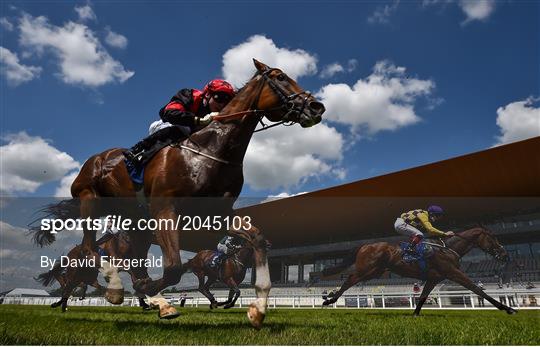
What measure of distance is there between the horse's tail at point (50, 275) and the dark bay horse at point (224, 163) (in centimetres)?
1148

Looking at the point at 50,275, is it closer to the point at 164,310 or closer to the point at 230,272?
the point at 230,272

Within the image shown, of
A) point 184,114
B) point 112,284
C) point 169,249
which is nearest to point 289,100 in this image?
point 184,114

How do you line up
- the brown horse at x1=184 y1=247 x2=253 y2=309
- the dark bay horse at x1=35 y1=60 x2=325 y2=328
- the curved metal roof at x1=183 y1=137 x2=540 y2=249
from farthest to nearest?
the curved metal roof at x1=183 y1=137 x2=540 y2=249 → the brown horse at x1=184 y1=247 x2=253 y2=309 → the dark bay horse at x1=35 y1=60 x2=325 y2=328

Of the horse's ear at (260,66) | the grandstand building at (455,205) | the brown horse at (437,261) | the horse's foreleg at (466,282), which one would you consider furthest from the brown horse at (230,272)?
the grandstand building at (455,205)

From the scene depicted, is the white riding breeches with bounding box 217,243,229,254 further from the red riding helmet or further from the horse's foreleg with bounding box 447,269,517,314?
the red riding helmet

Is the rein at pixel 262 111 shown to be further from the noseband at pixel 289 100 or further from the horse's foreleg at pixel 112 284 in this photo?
the horse's foreleg at pixel 112 284

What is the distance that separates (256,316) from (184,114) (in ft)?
7.47

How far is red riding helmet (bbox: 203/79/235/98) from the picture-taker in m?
4.84

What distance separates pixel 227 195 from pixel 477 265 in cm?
3442

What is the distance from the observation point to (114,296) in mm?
4531

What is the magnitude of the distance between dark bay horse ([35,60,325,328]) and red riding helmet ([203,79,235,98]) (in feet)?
0.72

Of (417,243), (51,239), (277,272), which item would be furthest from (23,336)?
(277,272)

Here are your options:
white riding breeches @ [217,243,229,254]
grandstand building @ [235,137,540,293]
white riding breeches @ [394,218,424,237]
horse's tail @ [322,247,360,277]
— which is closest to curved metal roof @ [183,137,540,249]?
grandstand building @ [235,137,540,293]

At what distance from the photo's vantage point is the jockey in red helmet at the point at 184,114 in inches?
177
